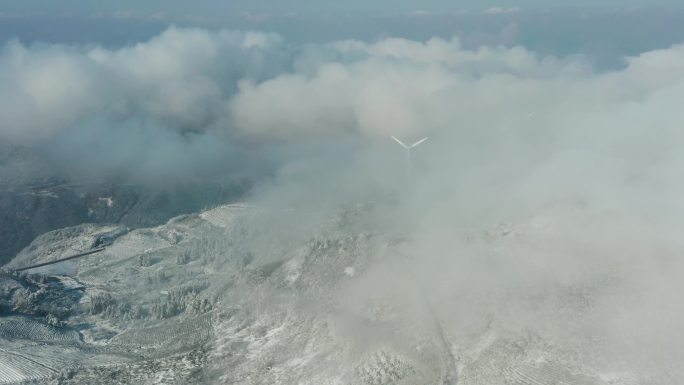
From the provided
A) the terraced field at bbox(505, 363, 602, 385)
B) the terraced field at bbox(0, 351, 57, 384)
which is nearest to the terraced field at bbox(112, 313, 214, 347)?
the terraced field at bbox(0, 351, 57, 384)

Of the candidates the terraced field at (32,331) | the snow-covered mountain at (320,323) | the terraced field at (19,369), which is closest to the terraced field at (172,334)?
the snow-covered mountain at (320,323)

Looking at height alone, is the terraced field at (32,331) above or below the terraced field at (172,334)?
above

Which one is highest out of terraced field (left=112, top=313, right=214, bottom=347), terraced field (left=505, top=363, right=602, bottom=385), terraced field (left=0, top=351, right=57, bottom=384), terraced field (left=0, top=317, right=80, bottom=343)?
terraced field (left=505, top=363, right=602, bottom=385)

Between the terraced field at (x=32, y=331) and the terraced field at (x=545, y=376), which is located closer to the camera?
the terraced field at (x=545, y=376)

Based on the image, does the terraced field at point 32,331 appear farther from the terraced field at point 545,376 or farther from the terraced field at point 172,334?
the terraced field at point 545,376

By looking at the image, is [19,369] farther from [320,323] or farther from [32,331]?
[320,323]

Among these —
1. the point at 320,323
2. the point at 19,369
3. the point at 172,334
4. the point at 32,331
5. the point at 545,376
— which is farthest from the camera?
the point at 32,331

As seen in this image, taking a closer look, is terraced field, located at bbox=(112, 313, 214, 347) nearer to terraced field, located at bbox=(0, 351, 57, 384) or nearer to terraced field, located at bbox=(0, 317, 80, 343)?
terraced field, located at bbox=(0, 317, 80, 343)

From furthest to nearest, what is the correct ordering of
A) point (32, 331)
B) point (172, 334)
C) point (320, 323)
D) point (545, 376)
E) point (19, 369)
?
point (32, 331)
point (172, 334)
point (320, 323)
point (19, 369)
point (545, 376)

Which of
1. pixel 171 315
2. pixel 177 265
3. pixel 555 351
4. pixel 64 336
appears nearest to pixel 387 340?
pixel 555 351

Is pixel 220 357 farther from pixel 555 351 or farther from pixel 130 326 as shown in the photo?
pixel 555 351

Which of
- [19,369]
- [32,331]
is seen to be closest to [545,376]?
[19,369]
